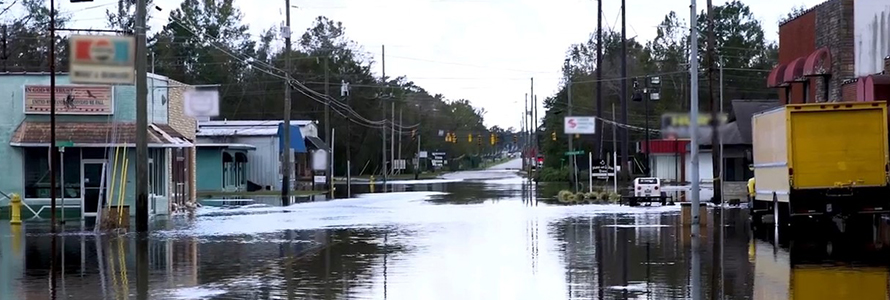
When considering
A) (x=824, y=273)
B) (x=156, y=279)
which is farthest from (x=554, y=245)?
(x=156, y=279)

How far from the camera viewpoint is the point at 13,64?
77.1m

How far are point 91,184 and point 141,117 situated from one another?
10.3m

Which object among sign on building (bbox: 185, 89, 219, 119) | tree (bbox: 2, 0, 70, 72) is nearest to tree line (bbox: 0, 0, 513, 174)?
tree (bbox: 2, 0, 70, 72)

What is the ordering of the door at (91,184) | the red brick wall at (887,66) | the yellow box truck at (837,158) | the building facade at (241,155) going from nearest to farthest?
1. the yellow box truck at (837,158)
2. the red brick wall at (887,66)
3. the door at (91,184)
4. the building facade at (241,155)

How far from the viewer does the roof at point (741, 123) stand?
52656 millimetres

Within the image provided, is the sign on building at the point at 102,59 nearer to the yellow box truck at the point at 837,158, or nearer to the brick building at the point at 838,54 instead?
the yellow box truck at the point at 837,158

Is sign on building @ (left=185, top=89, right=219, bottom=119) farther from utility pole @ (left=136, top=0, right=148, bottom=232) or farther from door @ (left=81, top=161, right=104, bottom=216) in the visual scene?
utility pole @ (left=136, top=0, right=148, bottom=232)

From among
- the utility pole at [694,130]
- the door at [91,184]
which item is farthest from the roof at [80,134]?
the utility pole at [694,130]

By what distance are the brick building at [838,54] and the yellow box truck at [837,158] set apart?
→ 7.87 metres

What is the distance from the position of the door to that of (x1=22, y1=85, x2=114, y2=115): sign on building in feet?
5.77

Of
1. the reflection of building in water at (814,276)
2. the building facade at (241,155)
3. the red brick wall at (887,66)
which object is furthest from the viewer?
the building facade at (241,155)

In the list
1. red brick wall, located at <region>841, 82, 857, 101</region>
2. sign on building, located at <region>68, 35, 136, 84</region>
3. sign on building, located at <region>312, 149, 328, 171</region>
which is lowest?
sign on building, located at <region>312, 149, 328, 171</region>

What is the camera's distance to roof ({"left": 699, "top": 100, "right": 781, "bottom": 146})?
52.7 metres

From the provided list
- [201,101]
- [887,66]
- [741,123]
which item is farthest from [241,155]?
[887,66]
